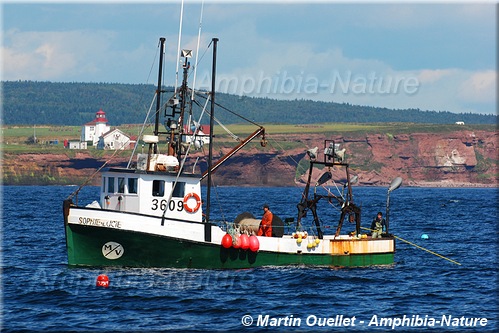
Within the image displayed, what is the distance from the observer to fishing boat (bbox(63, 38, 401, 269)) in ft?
113

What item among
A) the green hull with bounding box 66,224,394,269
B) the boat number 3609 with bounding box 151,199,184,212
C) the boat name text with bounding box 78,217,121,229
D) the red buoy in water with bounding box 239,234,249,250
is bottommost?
the green hull with bounding box 66,224,394,269

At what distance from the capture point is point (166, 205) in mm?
35812

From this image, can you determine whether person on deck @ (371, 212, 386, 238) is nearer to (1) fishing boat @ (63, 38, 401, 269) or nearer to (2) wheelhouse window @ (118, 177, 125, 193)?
(1) fishing boat @ (63, 38, 401, 269)

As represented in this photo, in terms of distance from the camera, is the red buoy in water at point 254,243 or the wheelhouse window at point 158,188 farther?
the wheelhouse window at point 158,188

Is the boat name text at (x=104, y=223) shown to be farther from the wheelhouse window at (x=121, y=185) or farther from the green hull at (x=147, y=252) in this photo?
the wheelhouse window at (x=121, y=185)

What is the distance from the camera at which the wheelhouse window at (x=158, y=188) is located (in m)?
36.0

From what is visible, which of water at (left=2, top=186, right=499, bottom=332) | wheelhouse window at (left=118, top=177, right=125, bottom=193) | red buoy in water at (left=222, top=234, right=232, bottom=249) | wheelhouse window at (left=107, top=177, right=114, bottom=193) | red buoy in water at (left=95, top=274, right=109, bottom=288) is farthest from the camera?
wheelhouse window at (left=107, top=177, right=114, bottom=193)

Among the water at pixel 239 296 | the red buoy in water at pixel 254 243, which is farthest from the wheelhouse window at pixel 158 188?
the red buoy in water at pixel 254 243

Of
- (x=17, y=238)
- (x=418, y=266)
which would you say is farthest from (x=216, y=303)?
(x=17, y=238)

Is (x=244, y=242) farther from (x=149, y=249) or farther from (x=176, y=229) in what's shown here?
(x=149, y=249)

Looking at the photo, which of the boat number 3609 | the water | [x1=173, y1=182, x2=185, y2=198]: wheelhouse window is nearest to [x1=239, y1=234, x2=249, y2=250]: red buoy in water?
the water

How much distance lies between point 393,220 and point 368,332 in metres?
48.2

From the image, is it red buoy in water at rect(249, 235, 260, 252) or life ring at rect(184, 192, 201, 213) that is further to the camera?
life ring at rect(184, 192, 201, 213)

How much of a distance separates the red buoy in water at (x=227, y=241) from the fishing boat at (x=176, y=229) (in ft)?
0.13
